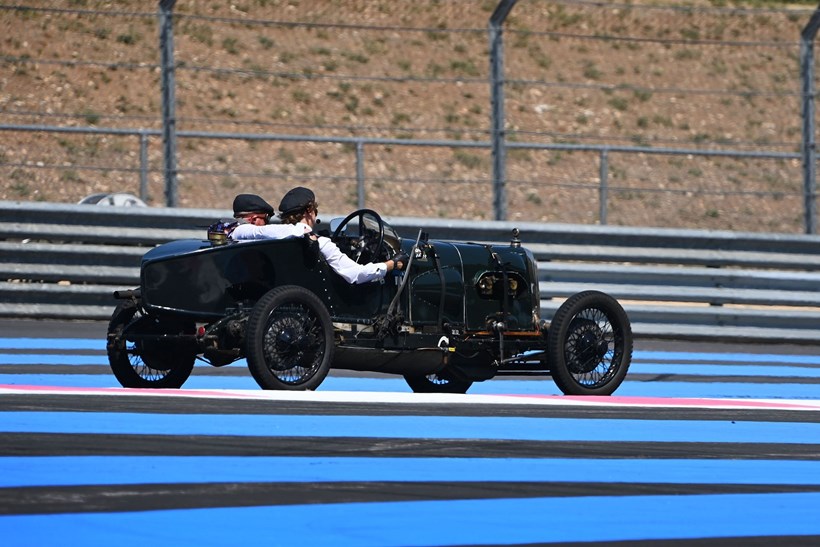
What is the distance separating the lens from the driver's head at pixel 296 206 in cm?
950

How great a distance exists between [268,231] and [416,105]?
34999 millimetres

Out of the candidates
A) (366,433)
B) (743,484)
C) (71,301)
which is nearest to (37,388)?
(366,433)

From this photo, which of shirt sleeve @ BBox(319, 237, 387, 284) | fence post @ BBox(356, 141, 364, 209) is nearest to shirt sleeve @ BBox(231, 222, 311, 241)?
shirt sleeve @ BBox(319, 237, 387, 284)

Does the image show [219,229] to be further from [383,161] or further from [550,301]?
[383,161]

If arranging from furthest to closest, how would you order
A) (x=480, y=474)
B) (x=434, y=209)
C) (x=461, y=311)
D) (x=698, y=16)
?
(x=698, y=16) < (x=434, y=209) < (x=461, y=311) < (x=480, y=474)

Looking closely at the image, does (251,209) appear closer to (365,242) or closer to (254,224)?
(254,224)

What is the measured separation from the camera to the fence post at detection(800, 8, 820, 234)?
15766 mm

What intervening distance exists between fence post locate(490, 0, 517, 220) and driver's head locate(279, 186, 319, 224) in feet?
18.0

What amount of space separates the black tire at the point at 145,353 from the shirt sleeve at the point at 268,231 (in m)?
0.61

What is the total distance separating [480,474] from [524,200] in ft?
102

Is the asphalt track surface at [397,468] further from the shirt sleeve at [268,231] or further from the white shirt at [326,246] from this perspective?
the shirt sleeve at [268,231]

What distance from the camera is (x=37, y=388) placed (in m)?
8.95

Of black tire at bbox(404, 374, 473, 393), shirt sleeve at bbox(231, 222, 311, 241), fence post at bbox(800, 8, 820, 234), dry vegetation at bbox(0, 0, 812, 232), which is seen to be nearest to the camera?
shirt sleeve at bbox(231, 222, 311, 241)

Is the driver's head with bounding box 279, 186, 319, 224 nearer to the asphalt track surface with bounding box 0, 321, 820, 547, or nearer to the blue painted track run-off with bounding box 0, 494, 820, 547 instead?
the asphalt track surface with bounding box 0, 321, 820, 547
